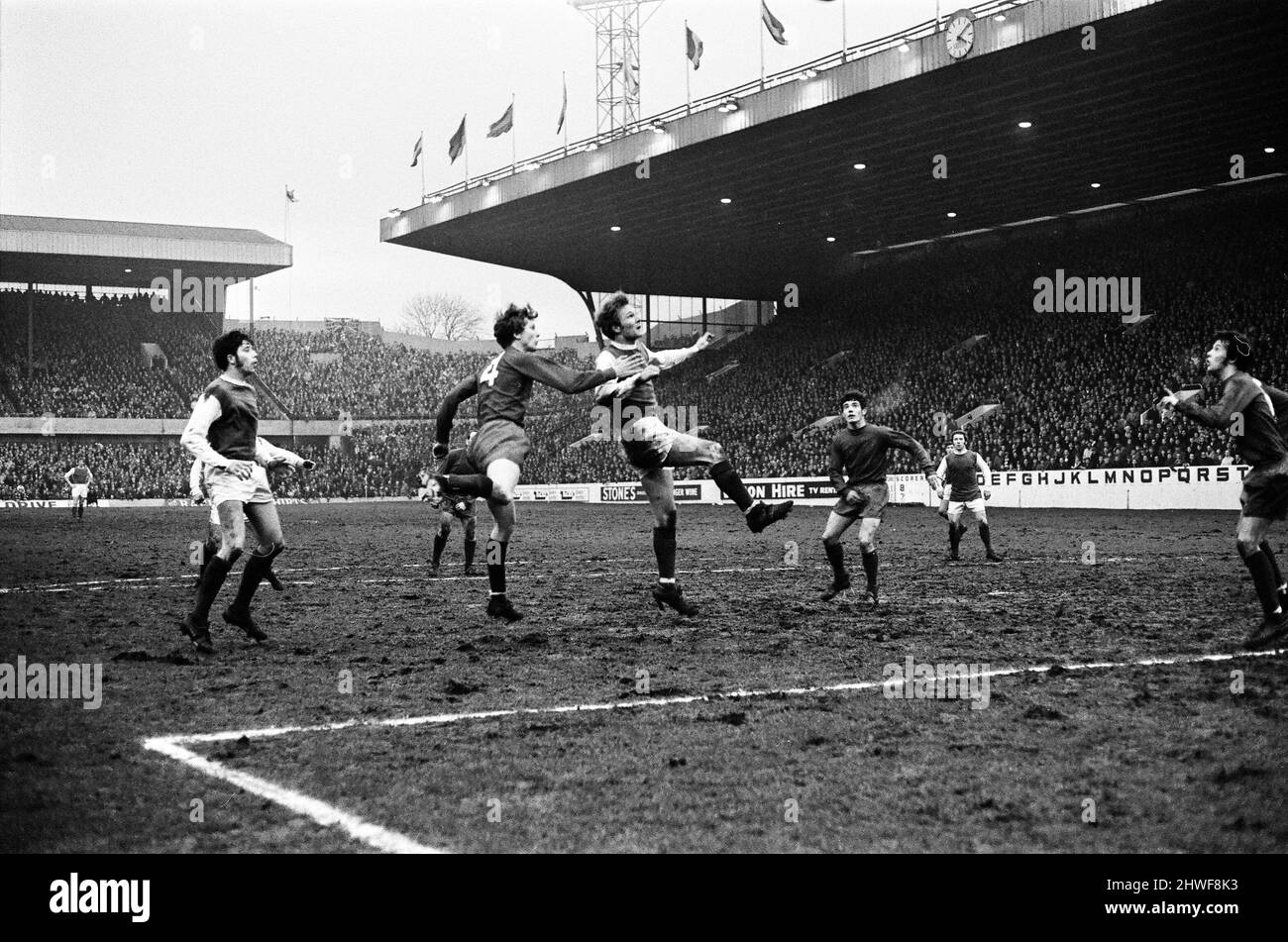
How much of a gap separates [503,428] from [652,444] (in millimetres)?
1179

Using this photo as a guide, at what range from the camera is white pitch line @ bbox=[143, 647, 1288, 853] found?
3.90m

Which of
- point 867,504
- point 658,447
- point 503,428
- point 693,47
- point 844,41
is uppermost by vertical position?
point 693,47

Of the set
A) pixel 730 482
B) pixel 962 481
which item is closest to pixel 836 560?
pixel 730 482

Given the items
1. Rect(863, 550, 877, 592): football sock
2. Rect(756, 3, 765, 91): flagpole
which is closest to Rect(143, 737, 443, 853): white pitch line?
Rect(863, 550, 877, 592): football sock

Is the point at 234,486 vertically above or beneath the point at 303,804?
above

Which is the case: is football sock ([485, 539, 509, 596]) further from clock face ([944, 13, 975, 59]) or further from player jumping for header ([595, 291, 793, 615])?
clock face ([944, 13, 975, 59])

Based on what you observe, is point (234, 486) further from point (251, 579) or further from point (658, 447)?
point (658, 447)

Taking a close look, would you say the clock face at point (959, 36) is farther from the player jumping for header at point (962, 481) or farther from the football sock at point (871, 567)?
the football sock at point (871, 567)

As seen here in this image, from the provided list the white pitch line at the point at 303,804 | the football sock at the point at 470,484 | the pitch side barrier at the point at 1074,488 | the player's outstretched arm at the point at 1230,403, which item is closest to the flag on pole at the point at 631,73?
the pitch side barrier at the point at 1074,488

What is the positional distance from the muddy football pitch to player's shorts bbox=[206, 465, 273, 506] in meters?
1.05

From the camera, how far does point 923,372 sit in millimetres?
41125

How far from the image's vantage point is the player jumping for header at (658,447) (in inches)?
370

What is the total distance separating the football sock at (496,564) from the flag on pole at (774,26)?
86.7 feet

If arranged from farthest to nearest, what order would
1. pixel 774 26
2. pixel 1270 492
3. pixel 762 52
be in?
1. pixel 762 52
2. pixel 774 26
3. pixel 1270 492
